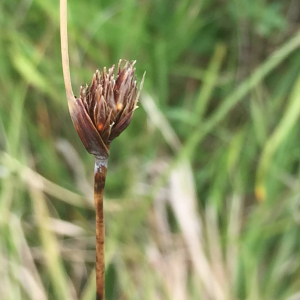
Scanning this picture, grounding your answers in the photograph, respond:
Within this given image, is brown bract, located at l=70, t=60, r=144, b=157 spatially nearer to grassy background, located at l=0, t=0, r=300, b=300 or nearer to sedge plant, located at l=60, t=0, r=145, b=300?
sedge plant, located at l=60, t=0, r=145, b=300

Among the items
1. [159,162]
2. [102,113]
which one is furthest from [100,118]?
[159,162]

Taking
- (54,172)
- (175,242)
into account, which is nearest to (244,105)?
(175,242)

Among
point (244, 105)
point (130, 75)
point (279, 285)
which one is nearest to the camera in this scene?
point (130, 75)

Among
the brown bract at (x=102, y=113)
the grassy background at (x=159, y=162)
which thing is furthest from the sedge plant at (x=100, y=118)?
the grassy background at (x=159, y=162)

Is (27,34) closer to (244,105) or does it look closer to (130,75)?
(244,105)

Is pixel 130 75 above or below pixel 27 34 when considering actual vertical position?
below

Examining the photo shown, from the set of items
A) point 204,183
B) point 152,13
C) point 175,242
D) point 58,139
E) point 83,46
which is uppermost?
point 152,13

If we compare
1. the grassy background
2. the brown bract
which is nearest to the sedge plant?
the brown bract

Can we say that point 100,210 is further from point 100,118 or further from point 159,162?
point 159,162
